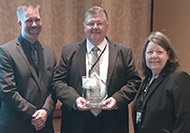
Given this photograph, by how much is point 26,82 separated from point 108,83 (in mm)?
706

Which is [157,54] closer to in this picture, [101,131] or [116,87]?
[116,87]

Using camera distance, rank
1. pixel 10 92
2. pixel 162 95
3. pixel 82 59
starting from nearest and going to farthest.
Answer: pixel 162 95, pixel 10 92, pixel 82 59

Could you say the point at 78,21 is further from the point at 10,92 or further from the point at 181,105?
the point at 181,105

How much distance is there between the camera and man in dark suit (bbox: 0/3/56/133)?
198 centimetres

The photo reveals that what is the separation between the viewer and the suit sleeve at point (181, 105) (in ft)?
5.22

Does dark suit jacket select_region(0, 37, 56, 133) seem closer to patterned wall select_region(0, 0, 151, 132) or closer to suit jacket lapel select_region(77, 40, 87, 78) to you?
suit jacket lapel select_region(77, 40, 87, 78)

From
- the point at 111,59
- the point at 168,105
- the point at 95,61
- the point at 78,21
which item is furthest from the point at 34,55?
the point at 78,21

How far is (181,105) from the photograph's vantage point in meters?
1.59

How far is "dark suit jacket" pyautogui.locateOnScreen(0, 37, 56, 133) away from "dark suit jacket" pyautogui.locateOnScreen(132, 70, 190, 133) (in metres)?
0.90

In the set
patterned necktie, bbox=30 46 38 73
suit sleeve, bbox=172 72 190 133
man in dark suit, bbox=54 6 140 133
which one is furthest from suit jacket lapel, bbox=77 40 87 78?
suit sleeve, bbox=172 72 190 133

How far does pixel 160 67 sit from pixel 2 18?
219cm

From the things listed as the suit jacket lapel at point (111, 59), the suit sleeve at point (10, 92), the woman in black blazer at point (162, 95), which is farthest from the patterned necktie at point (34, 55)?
the woman in black blazer at point (162, 95)

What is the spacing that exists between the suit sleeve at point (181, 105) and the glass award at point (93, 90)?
2.01ft

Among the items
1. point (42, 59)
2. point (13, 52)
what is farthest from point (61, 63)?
point (13, 52)
